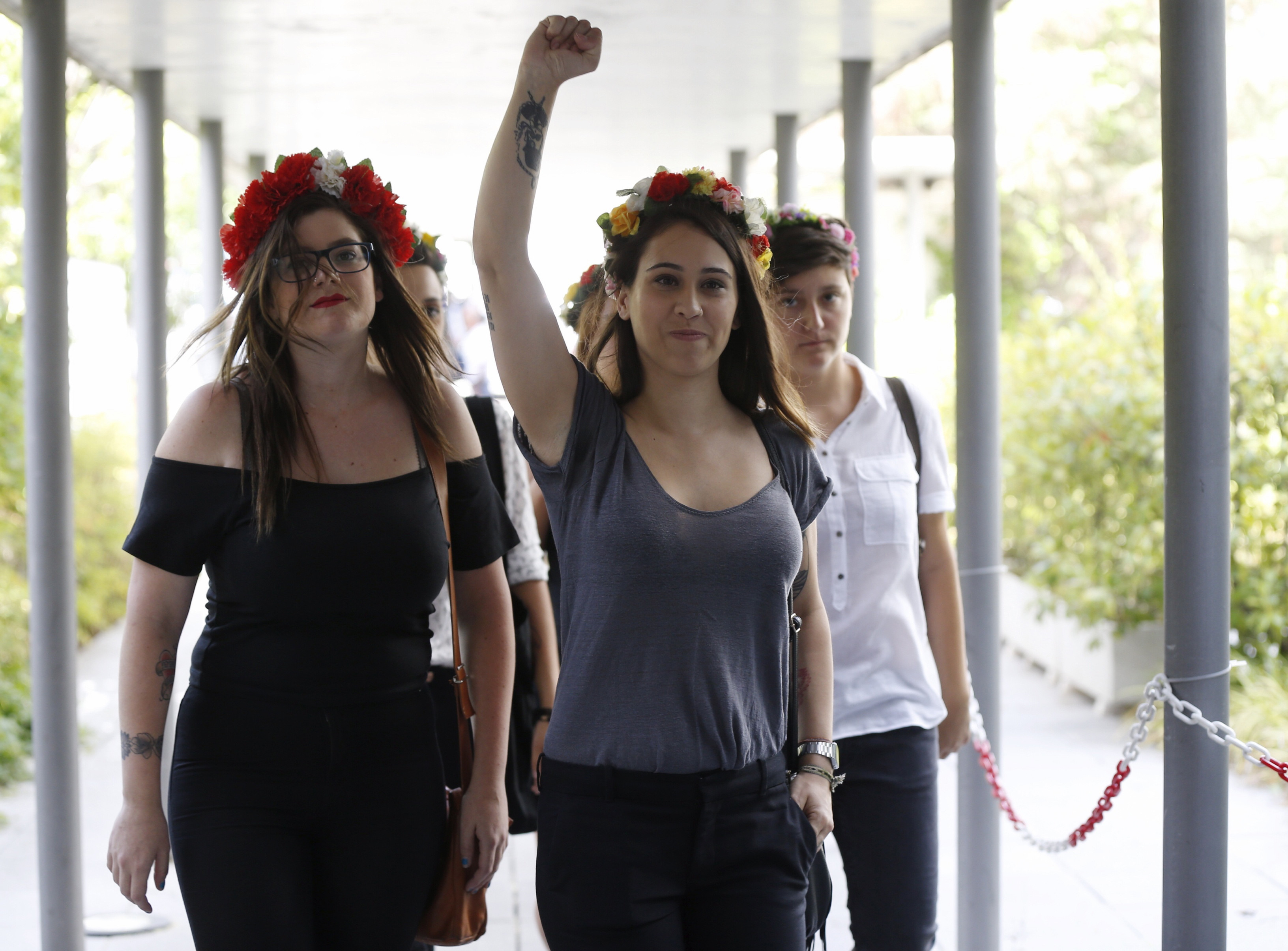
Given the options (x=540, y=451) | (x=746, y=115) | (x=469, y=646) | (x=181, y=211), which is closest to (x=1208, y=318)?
(x=540, y=451)

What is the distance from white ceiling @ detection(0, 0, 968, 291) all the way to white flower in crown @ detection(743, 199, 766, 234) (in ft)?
7.39

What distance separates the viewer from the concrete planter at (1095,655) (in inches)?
283

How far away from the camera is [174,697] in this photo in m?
6.12

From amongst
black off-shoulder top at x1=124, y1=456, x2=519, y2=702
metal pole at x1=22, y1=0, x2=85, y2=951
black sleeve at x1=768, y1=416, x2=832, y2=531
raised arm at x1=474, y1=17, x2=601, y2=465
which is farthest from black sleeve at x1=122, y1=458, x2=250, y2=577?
metal pole at x1=22, y1=0, x2=85, y2=951

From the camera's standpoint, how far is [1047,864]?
16.8 ft

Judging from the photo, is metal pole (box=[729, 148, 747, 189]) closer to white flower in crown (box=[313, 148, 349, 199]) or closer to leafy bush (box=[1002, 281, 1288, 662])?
leafy bush (box=[1002, 281, 1288, 662])

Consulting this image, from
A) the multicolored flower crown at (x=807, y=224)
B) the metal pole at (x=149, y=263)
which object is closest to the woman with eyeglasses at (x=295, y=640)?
the multicolored flower crown at (x=807, y=224)

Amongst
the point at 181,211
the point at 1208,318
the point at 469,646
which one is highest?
the point at 181,211

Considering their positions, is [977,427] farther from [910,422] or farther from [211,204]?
[211,204]

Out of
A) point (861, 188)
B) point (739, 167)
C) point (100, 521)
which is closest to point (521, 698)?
point (861, 188)

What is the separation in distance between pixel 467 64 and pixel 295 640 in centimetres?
383

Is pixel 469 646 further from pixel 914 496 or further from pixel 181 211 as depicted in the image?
pixel 181 211

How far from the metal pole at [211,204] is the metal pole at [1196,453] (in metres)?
4.98

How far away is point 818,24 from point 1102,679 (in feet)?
14.2
